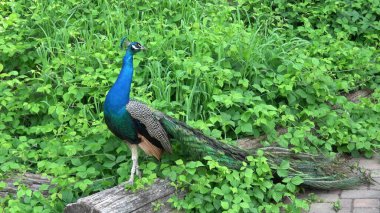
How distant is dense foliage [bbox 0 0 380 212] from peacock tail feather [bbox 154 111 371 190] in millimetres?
87

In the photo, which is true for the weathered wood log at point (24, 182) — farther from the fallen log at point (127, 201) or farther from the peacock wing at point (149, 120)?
the peacock wing at point (149, 120)

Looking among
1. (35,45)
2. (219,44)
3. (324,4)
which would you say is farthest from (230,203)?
(324,4)

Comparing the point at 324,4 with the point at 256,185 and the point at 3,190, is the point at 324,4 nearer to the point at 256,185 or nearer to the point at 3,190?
the point at 256,185

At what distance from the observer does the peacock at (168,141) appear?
4547 mm

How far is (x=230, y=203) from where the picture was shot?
4.53 m

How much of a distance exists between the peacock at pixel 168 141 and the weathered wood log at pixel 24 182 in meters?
0.62

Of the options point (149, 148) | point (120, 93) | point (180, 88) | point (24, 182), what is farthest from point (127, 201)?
point (180, 88)

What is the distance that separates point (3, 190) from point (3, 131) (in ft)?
2.83

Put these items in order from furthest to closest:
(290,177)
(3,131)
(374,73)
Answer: (374,73), (3,131), (290,177)

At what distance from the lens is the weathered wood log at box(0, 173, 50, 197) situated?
4.74 metres

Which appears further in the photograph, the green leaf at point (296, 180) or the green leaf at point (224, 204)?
the green leaf at point (296, 180)

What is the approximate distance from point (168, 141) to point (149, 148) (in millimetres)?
129

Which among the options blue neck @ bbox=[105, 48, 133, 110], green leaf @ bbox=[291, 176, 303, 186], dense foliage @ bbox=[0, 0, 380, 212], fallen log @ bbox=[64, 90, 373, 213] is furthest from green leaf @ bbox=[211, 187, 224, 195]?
blue neck @ bbox=[105, 48, 133, 110]

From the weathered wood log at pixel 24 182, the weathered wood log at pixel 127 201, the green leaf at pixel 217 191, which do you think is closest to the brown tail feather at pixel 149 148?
the weathered wood log at pixel 127 201
